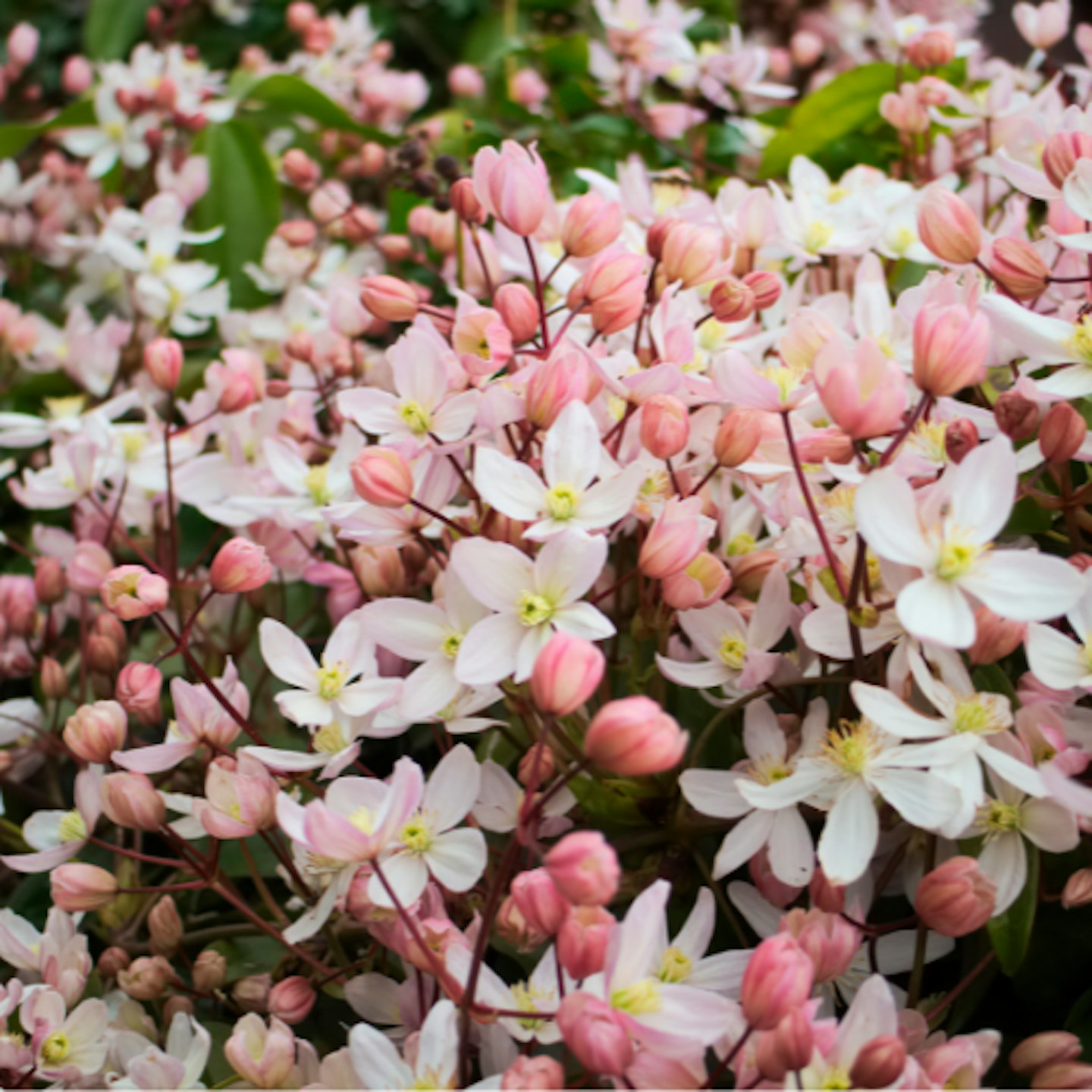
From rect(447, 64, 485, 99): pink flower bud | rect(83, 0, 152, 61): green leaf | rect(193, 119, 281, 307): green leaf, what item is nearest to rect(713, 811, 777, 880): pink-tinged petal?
rect(193, 119, 281, 307): green leaf

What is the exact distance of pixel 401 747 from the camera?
0.48 m

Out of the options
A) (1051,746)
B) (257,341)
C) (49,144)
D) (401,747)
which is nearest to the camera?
(1051,746)

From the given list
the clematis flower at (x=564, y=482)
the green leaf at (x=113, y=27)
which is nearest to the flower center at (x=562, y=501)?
the clematis flower at (x=564, y=482)

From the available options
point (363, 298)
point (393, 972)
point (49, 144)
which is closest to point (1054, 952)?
point (393, 972)

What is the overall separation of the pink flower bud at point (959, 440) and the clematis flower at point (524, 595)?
10 centimetres

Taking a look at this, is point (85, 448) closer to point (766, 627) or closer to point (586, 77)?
point (766, 627)

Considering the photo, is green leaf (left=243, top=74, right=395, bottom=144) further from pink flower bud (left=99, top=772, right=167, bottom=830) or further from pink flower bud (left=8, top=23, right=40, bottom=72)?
pink flower bud (left=99, top=772, right=167, bottom=830)

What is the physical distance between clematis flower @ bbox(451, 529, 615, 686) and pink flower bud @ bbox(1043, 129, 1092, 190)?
0.21 m

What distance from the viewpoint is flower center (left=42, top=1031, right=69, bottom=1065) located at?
14.2 inches

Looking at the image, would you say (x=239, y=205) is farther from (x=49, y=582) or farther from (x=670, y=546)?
(x=670, y=546)

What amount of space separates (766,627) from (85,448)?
0.31 metres

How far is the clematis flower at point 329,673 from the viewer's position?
1.14 feet

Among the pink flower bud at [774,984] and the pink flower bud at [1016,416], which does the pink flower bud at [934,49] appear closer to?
the pink flower bud at [1016,416]

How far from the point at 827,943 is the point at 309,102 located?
67 centimetres
